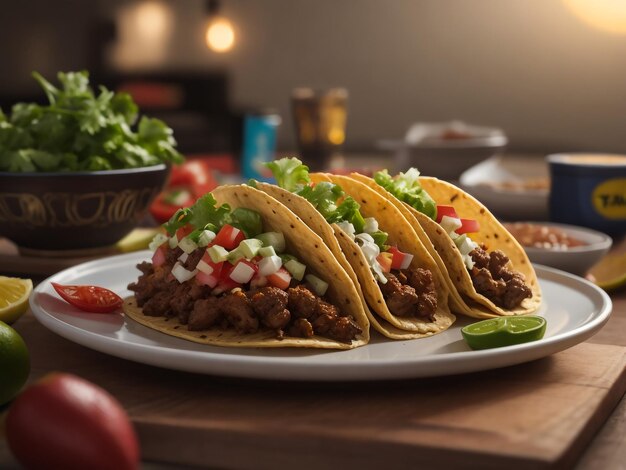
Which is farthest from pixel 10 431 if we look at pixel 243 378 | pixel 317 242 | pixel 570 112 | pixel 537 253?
pixel 570 112

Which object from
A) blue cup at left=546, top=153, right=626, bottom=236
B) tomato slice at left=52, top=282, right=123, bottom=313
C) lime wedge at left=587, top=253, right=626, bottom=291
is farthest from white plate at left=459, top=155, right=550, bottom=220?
tomato slice at left=52, top=282, right=123, bottom=313

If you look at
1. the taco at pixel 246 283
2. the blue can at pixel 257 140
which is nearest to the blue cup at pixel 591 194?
the taco at pixel 246 283

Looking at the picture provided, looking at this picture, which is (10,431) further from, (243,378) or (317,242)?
(317,242)

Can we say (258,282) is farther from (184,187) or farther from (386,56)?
(386,56)

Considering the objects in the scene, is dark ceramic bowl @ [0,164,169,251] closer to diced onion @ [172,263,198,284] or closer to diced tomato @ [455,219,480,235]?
diced onion @ [172,263,198,284]

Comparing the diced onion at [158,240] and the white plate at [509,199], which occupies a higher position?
the diced onion at [158,240]

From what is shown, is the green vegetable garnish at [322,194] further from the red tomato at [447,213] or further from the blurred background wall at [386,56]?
the blurred background wall at [386,56]
